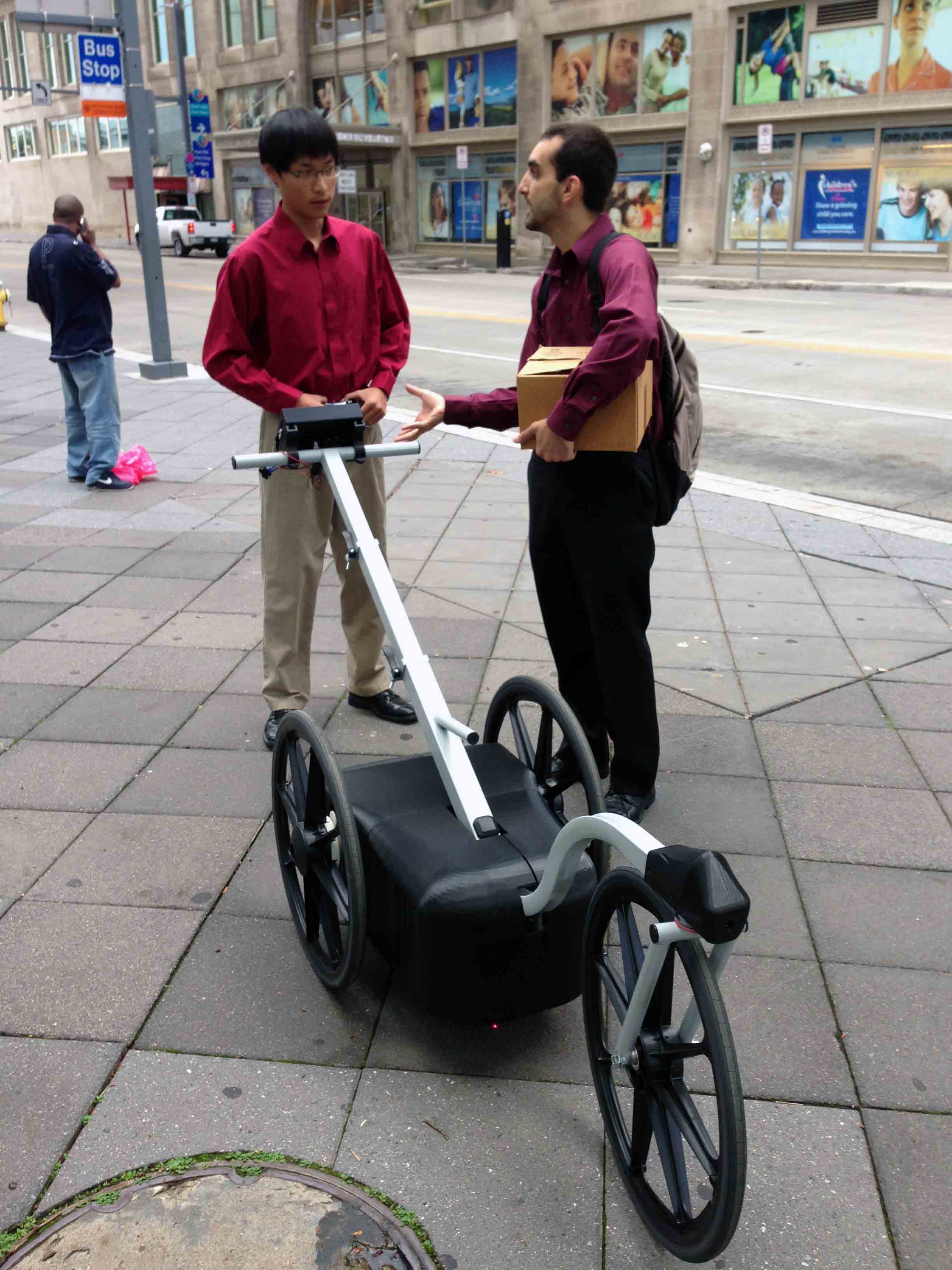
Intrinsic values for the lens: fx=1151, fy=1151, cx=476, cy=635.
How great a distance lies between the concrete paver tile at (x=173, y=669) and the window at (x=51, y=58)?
59204mm

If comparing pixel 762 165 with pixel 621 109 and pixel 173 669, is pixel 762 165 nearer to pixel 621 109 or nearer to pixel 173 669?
pixel 621 109

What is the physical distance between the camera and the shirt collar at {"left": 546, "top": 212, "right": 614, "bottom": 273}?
10.1ft

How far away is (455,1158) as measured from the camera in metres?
2.23

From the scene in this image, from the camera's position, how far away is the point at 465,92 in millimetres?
35938

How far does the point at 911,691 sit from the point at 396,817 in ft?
8.67

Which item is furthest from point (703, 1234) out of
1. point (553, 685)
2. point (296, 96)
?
point (296, 96)

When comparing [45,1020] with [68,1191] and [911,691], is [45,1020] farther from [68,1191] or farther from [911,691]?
[911,691]

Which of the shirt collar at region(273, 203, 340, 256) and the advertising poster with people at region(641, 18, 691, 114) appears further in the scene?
the advertising poster with people at region(641, 18, 691, 114)

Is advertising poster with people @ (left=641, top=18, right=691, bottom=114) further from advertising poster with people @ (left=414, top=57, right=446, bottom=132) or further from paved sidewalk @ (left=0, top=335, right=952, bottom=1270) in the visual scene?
paved sidewalk @ (left=0, top=335, right=952, bottom=1270)

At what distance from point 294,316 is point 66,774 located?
168 cm

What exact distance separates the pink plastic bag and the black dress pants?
200 inches

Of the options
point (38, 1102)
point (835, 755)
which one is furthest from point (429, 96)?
point (38, 1102)

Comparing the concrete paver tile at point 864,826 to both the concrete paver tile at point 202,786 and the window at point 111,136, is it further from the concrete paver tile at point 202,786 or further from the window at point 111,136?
the window at point 111,136

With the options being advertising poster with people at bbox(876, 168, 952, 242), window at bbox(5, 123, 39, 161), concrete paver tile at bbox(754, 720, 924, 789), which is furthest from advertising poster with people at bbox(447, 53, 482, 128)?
concrete paver tile at bbox(754, 720, 924, 789)
